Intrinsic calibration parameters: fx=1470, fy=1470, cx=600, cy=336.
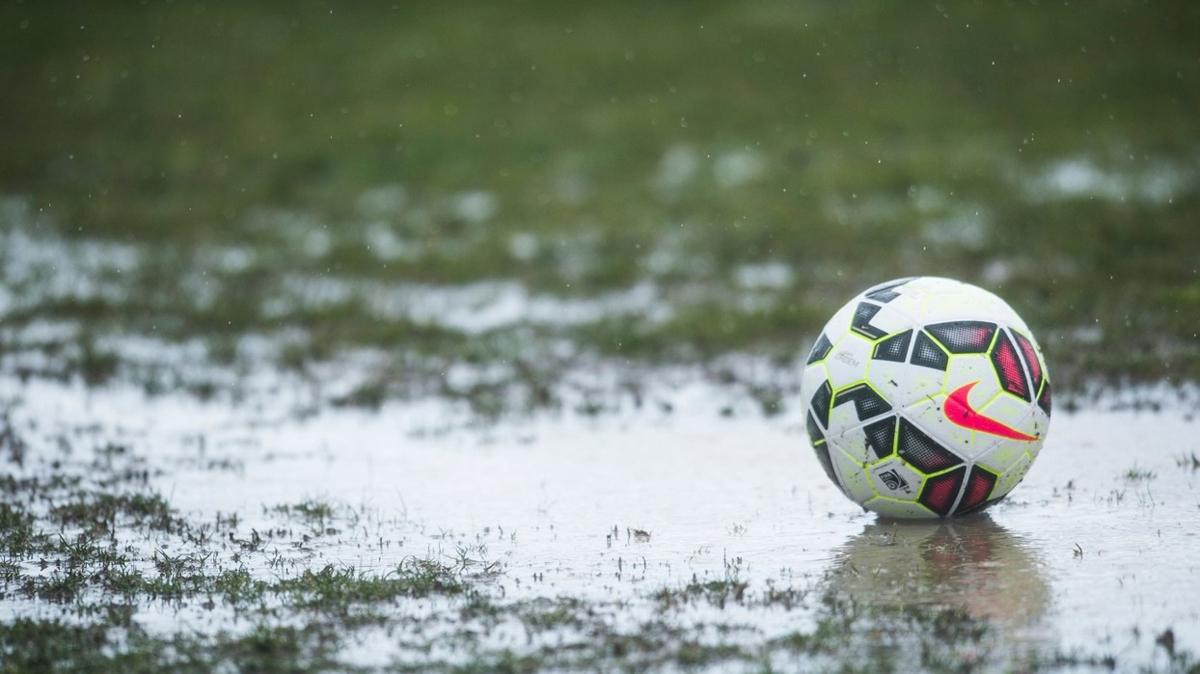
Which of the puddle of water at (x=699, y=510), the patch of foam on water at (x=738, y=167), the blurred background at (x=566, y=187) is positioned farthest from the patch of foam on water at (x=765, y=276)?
the puddle of water at (x=699, y=510)

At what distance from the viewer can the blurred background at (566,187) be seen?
56.7ft

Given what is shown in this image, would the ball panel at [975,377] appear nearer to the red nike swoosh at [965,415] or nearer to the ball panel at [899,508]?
the red nike swoosh at [965,415]

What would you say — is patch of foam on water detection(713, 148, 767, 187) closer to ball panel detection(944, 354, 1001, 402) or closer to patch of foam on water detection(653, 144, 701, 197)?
patch of foam on water detection(653, 144, 701, 197)

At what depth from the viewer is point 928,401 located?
28.7ft

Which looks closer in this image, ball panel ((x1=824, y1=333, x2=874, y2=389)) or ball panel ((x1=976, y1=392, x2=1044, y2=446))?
ball panel ((x1=976, y1=392, x2=1044, y2=446))

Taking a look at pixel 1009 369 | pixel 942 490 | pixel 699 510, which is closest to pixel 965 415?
pixel 1009 369

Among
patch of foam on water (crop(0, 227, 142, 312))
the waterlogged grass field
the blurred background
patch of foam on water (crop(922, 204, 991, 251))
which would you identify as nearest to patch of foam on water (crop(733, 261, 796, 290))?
the blurred background

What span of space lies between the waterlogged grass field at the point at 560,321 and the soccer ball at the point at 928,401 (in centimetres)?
34

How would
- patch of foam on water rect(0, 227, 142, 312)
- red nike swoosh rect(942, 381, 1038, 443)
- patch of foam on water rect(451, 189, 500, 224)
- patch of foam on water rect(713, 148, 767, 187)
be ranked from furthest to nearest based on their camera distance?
patch of foam on water rect(713, 148, 767, 187)
patch of foam on water rect(451, 189, 500, 224)
patch of foam on water rect(0, 227, 142, 312)
red nike swoosh rect(942, 381, 1038, 443)

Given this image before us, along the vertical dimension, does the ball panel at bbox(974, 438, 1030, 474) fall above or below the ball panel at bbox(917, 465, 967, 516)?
above

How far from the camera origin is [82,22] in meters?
40.9

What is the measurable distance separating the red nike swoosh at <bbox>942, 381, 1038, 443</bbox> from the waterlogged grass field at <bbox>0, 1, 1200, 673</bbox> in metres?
0.68

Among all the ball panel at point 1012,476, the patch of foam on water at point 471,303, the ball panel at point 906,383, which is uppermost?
the patch of foam on water at point 471,303

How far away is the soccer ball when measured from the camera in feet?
28.8
